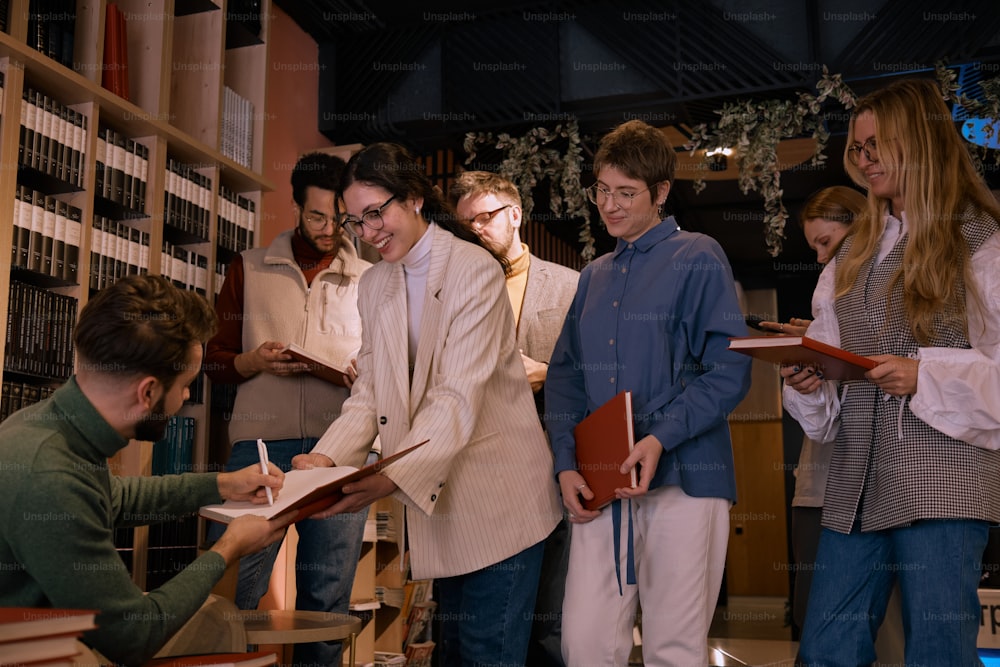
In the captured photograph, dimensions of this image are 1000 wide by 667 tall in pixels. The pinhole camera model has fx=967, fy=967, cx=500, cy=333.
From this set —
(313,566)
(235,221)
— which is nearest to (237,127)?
(235,221)

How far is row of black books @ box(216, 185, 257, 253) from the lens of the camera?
13.6 feet

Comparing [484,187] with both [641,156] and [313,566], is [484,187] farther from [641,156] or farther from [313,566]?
[313,566]

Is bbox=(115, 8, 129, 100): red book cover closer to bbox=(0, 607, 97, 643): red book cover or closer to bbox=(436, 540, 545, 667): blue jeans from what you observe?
bbox=(436, 540, 545, 667): blue jeans

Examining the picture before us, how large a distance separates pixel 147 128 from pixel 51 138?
1.69 feet

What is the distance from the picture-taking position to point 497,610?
2.02 m

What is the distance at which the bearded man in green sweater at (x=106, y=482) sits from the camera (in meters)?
1.45

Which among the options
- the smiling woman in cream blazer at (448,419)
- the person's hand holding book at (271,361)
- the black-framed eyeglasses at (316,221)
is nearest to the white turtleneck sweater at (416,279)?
the smiling woman in cream blazer at (448,419)

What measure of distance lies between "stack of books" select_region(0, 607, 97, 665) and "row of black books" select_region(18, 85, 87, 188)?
2261 millimetres

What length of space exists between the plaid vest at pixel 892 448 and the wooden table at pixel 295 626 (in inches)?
47.7

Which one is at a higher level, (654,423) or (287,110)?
(287,110)

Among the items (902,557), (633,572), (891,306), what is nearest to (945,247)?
(891,306)

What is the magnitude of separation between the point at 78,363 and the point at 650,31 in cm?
439

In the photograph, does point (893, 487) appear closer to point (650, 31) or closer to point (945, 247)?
point (945, 247)

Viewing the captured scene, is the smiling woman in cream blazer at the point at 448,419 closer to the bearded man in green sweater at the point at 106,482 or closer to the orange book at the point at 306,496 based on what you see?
the orange book at the point at 306,496
